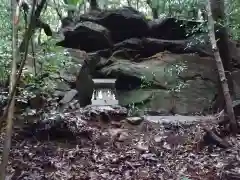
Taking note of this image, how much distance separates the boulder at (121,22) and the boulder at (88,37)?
1.58 ft

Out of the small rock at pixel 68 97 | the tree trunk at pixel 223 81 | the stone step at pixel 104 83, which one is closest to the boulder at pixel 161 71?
the stone step at pixel 104 83

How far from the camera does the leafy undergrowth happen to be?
4.32m

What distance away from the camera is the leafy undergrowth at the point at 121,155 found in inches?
170

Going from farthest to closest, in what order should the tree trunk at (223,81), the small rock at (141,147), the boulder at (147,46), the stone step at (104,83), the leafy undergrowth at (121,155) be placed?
1. the boulder at (147,46)
2. the stone step at (104,83)
3. the tree trunk at (223,81)
4. the small rock at (141,147)
5. the leafy undergrowth at (121,155)

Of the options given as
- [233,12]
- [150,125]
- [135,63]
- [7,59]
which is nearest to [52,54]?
[7,59]

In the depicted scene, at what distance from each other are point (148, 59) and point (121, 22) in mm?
2305

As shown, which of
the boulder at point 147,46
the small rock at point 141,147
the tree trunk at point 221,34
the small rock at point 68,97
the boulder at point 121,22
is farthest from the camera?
the boulder at point 121,22

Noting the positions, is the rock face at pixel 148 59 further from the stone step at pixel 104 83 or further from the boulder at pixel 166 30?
the stone step at pixel 104 83

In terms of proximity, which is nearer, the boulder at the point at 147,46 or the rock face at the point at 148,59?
the rock face at the point at 148,59

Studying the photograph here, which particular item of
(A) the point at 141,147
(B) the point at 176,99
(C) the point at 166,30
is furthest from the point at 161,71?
(A) the point at 141,147

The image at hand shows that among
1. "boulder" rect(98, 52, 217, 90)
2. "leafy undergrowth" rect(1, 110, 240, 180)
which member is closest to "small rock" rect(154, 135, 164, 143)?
"leafy undergrowth" rect(1, 110, 240, 180)

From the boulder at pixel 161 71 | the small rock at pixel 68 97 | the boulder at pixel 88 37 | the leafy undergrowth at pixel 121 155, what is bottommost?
the leafy undergrowth at pixel 121 155

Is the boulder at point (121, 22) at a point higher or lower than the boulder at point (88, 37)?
higher

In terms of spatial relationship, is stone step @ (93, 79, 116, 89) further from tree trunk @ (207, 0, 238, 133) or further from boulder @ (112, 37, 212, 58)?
tree trunk @ (207, 0, 238, 133)
